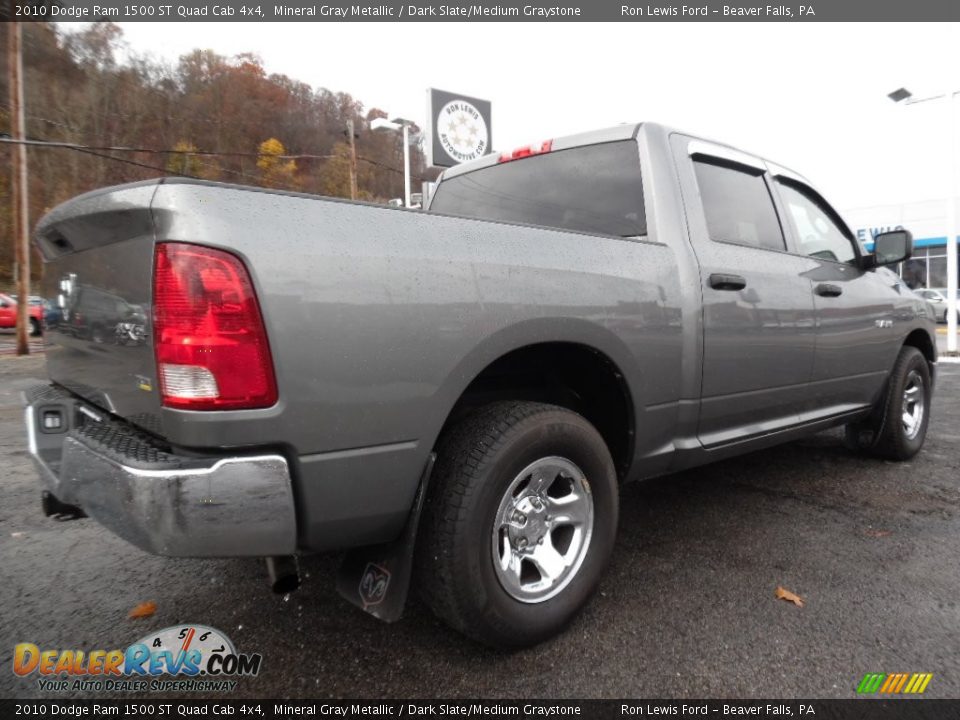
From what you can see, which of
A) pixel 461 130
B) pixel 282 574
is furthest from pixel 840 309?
pixel 461 130

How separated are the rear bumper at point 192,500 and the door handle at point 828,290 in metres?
2.94

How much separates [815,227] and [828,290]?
1.75 feet

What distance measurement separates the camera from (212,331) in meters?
1.39

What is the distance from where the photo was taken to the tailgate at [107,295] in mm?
1503

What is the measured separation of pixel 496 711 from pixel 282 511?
88 cm

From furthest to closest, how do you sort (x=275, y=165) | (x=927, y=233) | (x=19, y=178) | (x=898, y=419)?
(x=927, y=233) < (x=275, y=165) < (x=19, y=178) < (x=898, y=419)

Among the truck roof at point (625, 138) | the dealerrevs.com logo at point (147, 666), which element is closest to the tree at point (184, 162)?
the truck roof at point (625, 138)

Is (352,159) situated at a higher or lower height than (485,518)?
higher

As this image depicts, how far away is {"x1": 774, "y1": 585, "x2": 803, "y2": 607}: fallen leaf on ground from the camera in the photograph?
2249 millimetres

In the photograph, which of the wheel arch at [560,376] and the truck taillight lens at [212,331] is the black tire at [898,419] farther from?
the truck taillight lens at [212,331]

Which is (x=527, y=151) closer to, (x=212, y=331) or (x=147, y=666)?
(x=212, y=331)

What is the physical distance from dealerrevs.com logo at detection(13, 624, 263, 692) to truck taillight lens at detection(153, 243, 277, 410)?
3.24 feet

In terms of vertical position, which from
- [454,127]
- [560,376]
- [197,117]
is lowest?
[560,376]

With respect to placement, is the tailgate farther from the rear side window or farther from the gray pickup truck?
the rear side window
